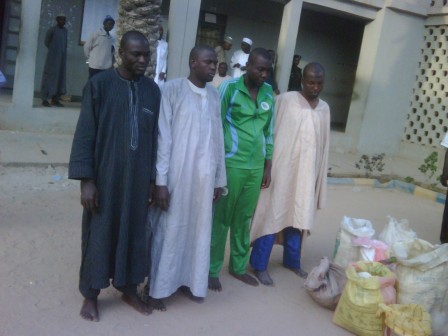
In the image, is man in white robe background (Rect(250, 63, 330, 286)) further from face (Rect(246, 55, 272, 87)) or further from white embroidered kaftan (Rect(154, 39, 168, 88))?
white embroidered kaftan (Rect(154, 39, 168, 88))

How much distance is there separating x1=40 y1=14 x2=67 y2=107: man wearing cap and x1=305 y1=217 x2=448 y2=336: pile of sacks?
22.3ft

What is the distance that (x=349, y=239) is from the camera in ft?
14.5

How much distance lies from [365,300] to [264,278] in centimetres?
101

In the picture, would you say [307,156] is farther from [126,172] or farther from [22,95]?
[22,95]

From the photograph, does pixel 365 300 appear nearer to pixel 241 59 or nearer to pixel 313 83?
pixel 313 83

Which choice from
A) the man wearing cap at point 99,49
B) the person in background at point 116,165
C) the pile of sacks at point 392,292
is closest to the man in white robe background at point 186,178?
the person in background at point 116,165

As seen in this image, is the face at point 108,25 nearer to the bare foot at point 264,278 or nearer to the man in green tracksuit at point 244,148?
the man in green tracksuit at point 244,148

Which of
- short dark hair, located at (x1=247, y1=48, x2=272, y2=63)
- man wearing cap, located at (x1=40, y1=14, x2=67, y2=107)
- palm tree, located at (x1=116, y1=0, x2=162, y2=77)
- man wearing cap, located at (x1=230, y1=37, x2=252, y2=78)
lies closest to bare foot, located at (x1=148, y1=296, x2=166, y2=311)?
short dark hair, located at (x1=247, y1=48, x2=272, y2=63)

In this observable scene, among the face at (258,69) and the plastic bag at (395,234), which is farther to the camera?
the plastic bag at (395,234)

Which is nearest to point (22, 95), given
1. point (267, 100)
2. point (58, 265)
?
point (58, 265)

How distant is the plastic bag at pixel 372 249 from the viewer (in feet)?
14.1

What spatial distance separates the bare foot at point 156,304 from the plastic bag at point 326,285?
108 centimetres

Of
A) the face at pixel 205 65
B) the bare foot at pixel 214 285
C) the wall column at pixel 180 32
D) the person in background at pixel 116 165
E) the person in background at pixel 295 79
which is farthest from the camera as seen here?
the person in background at pixel 295 79

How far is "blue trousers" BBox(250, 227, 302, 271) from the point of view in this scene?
4430 millimetres
